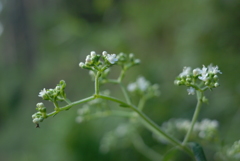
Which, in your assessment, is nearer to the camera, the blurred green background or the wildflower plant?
the wildflower plant

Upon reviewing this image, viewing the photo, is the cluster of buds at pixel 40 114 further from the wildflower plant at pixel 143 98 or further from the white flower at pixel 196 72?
the white flower at pixel 196 72

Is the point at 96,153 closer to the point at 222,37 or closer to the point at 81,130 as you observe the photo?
the point at 81,130

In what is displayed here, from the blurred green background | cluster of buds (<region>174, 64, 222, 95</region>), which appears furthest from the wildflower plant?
the blurred green background

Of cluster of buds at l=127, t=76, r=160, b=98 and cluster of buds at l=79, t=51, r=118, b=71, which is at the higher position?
cluster of buds at l=127, t=76, r=160, b=98

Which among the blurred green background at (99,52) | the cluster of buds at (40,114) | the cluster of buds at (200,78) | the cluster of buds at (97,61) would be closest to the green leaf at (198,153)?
the cluster of buds at (200,78)

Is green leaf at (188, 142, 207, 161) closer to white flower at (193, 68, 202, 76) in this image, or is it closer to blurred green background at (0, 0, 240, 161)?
white flower at (193, 68, 202, 76)

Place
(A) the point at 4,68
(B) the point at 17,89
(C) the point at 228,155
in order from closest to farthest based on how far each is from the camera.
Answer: (C) the point at 228,155 → (B) the point at 17,89 → (A) the point at 4,68

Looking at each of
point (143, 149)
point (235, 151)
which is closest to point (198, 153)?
point (235, 151)

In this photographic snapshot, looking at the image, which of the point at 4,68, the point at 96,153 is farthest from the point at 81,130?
the point at 4,68
